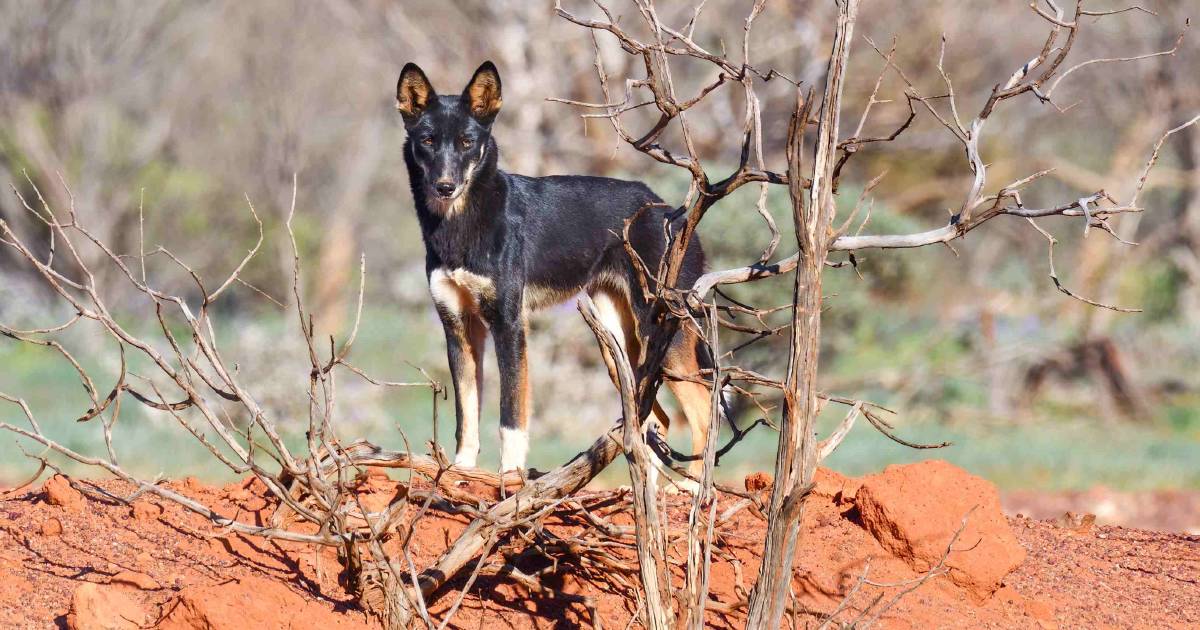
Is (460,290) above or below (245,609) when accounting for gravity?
above

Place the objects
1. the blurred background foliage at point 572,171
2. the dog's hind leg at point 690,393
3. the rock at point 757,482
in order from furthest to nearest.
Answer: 1. the blurred background foliage at point 572,171
2. the dog's hind leg at point 690,393
3. the rock at point 757,482

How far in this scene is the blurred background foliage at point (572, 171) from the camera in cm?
1235

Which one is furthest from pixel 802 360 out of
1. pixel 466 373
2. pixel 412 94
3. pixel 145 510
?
pixel 412 94

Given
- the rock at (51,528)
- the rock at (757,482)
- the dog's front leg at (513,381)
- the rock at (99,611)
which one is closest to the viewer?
the rock at (99,611)

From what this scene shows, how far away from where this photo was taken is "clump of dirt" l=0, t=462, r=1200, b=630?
12.9ft

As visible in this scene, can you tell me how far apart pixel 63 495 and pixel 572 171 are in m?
11.6

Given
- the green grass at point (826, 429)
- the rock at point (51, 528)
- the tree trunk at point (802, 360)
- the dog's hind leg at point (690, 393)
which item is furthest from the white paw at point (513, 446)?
the tree trunk at point (802, 360)

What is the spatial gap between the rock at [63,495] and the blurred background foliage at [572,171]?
415 cm

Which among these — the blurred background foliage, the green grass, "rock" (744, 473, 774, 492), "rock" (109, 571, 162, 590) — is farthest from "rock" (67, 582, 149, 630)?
the blurred background foliage

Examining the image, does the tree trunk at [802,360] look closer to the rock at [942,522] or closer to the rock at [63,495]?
the rock at [942,522]

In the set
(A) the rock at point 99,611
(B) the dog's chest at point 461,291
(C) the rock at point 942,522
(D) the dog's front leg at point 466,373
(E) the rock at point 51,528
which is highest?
(B) the dog's chest at point 461,291

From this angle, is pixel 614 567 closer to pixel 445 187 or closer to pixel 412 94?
pixel 445 187

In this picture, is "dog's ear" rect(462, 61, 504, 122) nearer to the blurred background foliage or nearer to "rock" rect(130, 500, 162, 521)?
"rock" rect(130, 500, 162, 521)

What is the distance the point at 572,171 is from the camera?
15695mm
